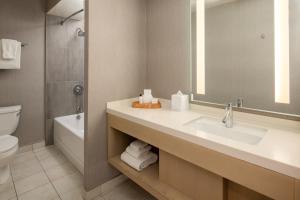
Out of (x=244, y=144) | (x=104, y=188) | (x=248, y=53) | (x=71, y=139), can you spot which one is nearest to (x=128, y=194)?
(x=104, y=188)

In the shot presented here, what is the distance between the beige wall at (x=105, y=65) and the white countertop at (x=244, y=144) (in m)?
0.17

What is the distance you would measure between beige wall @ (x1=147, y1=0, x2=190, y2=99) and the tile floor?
104 cm

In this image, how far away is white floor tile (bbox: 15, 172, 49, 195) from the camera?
5.65 feet

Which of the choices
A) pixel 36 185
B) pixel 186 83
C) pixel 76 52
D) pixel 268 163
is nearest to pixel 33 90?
pixel 76 52

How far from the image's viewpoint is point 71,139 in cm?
216

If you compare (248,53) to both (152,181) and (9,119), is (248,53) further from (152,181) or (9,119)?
(9,119)

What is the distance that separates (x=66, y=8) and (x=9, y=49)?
0.88 metres

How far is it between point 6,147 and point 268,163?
2210 mm

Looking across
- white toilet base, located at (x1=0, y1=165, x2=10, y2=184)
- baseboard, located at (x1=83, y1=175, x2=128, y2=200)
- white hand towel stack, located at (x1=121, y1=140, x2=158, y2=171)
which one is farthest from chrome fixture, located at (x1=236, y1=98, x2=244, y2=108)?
white toilet base, located at (x1=0, y1=165, x2=10, y2=184)

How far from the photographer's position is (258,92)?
1295mm

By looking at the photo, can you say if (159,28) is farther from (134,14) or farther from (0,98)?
(0,98)

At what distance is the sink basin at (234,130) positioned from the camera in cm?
117

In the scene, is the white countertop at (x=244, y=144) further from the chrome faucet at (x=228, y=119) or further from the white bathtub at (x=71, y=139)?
the white bathtub at (x=71, y=139)

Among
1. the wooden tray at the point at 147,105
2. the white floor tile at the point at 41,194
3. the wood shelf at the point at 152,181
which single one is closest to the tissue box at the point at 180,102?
the wooden tray at the point at 147,105
